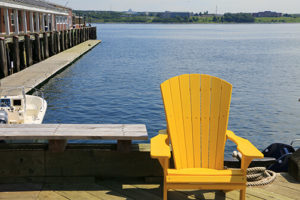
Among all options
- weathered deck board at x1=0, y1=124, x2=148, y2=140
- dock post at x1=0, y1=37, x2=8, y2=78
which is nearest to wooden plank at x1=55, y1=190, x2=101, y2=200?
weathered deck board at x1=0, y1=124, x2=148, y2=140

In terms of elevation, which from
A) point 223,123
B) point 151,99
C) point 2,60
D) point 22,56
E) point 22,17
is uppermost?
point 22,17

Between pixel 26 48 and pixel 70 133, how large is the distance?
65.0 feet

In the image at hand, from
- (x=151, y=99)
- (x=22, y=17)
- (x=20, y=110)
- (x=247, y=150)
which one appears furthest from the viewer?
(x=22, y=17)

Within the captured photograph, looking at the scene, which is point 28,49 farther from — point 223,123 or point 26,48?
point 223,123

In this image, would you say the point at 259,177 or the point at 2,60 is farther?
the point at 2,60

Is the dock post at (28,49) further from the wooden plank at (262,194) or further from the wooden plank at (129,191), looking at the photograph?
the wooden plank at (262,194)

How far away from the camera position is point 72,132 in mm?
3707

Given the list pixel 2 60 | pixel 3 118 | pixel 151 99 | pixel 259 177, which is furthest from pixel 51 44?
pixel 259 177

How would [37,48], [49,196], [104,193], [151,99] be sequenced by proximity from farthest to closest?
1. [37,48]
2. [151,99]
3. [104,193]
4. [49,196]

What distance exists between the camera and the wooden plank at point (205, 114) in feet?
12.5

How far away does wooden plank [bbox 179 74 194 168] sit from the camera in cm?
381

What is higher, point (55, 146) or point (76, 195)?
point (55, 146)

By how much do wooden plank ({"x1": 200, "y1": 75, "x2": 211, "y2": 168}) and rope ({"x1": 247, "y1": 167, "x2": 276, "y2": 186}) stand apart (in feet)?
2.33

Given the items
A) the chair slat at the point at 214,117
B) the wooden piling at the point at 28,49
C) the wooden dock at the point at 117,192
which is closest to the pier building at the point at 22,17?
the wooden piling at the point at 28,49
